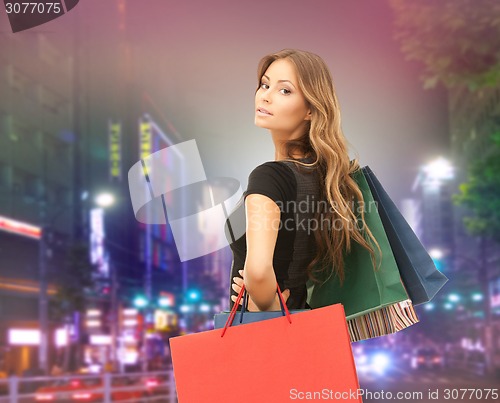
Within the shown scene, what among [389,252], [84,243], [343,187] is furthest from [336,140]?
[84,243]

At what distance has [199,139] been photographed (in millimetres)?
11812

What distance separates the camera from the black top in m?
1.51

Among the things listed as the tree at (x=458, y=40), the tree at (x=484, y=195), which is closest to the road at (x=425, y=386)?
the tree at (x=484, y=195)

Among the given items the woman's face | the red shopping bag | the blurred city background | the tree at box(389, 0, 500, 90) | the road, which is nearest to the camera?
the red shopping bag

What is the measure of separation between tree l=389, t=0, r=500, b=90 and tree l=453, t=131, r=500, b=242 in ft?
10.0

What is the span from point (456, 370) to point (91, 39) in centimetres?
1064

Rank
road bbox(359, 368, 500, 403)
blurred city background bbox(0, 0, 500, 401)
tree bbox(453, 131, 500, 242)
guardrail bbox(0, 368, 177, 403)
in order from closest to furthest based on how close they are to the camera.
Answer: guardrail bbox(0, 368, 177, 403)
tree bbox(453, 131, 500, 242)
blurred city background bbox(0, 0, 500, 401)
road bbox(359, 368, 500, 403)

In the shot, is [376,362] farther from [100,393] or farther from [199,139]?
[100,393]

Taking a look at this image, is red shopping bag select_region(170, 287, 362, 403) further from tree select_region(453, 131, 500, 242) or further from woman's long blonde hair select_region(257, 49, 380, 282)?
tree select_region(453, 131, 500, 242)

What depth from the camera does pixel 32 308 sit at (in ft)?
53.9

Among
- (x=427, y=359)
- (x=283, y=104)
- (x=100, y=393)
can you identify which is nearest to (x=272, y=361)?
(x=283, y=104)

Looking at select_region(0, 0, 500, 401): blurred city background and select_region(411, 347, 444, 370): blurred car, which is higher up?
select_region(0, 0, 500, 401): blurred city background

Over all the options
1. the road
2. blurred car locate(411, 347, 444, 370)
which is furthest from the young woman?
blurred car locate(411, 347, 444, 370)

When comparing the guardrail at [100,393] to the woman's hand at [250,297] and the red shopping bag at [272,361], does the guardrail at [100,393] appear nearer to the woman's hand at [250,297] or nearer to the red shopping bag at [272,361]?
the woman's hand at [250,297]
